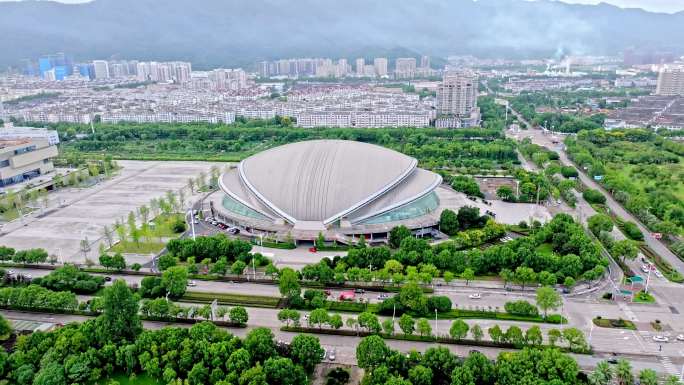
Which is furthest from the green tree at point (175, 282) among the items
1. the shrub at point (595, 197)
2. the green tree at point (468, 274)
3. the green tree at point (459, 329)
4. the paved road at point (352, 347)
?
the shrub at point (595, 197)

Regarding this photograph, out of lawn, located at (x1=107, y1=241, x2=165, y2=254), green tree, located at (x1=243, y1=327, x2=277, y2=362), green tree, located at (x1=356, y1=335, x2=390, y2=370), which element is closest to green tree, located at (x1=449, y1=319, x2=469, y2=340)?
green tree, located at (x1=356, y1=335, x2=390, y2=370)

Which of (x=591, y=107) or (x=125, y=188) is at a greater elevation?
(x=591, y=107)

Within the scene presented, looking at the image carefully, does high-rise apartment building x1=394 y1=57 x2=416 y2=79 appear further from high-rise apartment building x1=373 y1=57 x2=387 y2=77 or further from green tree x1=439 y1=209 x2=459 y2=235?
green tree x1=439 y1=209 x2=459 y2=235

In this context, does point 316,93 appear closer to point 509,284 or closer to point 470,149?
point 470,149

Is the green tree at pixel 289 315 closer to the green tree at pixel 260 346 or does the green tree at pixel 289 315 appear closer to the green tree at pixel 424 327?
the green tree at pixel 260 346

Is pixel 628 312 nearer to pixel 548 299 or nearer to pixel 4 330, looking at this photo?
Answer: pixel 548 299

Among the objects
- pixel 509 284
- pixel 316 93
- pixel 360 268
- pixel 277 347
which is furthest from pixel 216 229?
pixel 316 93
